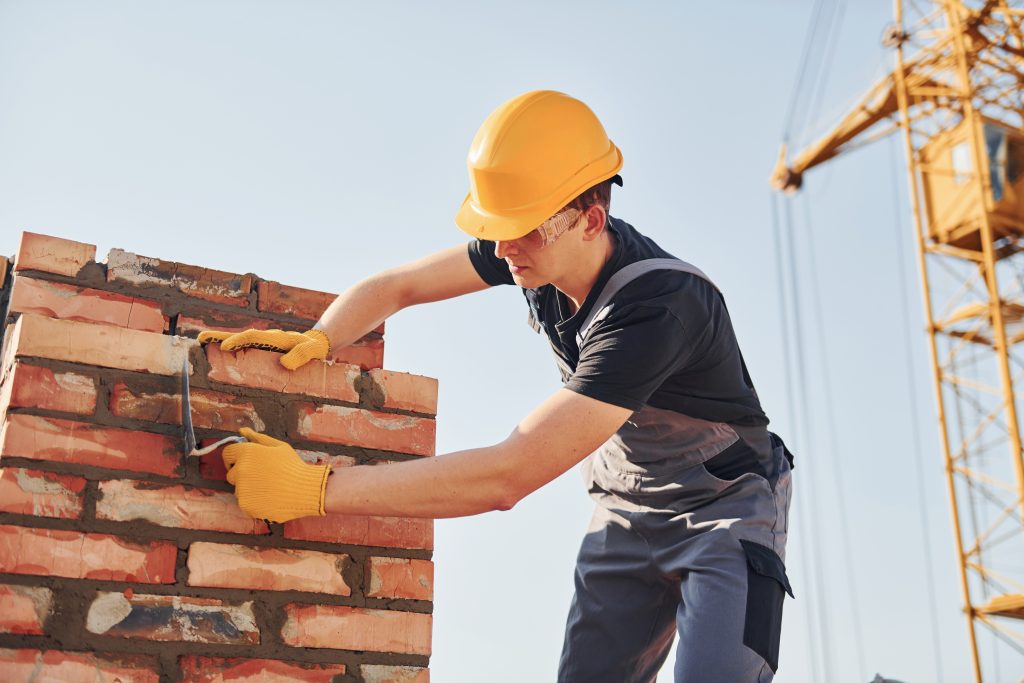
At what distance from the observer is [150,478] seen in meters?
2.15

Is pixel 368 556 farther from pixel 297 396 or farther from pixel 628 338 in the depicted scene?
pixel 628 338

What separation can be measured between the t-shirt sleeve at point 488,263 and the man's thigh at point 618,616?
2.18ft

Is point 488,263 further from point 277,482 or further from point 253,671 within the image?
point 253,671

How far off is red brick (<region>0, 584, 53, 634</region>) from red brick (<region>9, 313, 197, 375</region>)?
473 mm

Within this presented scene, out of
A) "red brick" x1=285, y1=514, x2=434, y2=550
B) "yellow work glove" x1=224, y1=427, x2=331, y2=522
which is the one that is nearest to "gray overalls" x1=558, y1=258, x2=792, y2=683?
"red brick" x1=285, y1=514, x2=434, y2=550

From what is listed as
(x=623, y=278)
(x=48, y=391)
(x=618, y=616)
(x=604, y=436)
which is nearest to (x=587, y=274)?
(x=623, y=278)

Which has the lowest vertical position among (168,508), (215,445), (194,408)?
(168,508)

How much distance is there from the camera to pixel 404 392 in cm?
251

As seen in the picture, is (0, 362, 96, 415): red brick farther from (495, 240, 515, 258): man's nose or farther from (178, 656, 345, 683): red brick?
(495, 240, 515, 258): man's nose

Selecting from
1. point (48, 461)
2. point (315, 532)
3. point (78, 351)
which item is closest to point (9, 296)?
point (78, 351)

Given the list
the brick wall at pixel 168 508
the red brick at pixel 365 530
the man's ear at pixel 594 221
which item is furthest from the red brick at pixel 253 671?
the man's ear at pixel 594 221

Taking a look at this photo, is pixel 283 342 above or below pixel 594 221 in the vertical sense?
below

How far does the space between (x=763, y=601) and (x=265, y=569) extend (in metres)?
1.09

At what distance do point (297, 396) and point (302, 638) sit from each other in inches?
21.3
